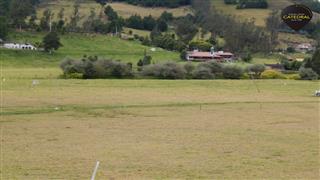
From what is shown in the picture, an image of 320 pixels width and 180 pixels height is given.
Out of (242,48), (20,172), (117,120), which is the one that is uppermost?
(20,172)

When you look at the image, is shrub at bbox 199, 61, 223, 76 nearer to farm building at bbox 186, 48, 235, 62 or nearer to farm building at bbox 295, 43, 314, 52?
farm building at bbox 186, 48, 235, 62

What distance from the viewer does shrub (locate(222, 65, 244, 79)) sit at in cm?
9362

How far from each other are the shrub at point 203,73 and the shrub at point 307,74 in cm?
1436

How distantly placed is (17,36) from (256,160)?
10355cm

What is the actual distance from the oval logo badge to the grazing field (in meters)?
6.38

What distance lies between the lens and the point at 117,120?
1626 inches

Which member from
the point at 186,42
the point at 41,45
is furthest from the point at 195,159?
the point at 186,42

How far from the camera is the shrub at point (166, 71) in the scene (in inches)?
3553

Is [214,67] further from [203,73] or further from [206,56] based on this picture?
[206,56]

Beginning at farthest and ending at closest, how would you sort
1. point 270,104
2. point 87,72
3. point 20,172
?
point 87,72
point 270,104
point 20,172

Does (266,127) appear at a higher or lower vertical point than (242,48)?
higher

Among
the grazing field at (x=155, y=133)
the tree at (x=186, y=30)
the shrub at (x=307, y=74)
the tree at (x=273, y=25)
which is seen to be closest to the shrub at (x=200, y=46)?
the tree at (x=186, y=30)

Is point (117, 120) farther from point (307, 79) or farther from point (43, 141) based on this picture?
point (307, 79)

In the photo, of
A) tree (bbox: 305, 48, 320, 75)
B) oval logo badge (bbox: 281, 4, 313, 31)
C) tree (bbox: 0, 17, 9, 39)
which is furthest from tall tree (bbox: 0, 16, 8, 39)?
oval logo badge (bbox: 281, 4, 313, 31)
